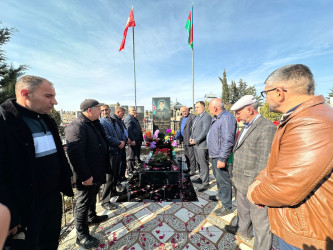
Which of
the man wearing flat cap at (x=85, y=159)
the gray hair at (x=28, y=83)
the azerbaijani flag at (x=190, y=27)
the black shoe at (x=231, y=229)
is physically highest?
the azerbaijani flag at (x=190, y=27)

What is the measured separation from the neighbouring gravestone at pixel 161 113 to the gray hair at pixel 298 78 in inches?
346

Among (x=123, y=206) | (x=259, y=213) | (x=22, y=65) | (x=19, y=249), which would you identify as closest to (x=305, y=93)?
(x=259, y=213)

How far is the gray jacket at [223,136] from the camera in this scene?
2.61 m

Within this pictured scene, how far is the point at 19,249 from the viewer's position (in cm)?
131

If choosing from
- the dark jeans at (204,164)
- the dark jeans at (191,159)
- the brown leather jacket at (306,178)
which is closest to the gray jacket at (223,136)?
the dark jeans at (204,164)

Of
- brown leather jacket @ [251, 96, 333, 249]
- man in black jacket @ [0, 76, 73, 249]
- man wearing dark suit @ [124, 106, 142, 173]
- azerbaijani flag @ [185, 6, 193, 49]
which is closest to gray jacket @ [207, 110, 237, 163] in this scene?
brown leather jacket @ [251, 96, 333, 249]

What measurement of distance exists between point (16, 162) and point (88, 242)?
168 cm

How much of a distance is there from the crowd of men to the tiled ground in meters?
0.19

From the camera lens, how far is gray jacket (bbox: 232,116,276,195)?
1821mm

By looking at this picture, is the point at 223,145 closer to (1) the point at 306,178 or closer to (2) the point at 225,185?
(2) the point at 225,185

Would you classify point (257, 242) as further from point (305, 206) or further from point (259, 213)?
point (305, 206)

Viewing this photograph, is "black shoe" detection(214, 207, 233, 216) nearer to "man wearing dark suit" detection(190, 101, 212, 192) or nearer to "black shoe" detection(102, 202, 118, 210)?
"man wearing dark suit" detection(190, 101, 212, 192)

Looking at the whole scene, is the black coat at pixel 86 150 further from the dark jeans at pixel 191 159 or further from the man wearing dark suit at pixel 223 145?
the dark jeans at pixel 191 159

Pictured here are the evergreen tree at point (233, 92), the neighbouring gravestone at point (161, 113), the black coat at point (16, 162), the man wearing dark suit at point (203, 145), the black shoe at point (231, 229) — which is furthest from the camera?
the evergreen tree at point (233, 92)
